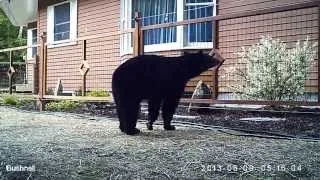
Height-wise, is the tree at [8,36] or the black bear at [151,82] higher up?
the tree at [8,36]

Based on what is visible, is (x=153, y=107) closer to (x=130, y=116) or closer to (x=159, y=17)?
(x=130, y=116)

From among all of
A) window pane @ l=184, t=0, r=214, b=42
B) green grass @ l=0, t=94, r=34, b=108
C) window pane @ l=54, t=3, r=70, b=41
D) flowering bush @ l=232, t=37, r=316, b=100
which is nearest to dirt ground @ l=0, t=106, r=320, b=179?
flowering bush @ l=232, t=37, r=316, b=100

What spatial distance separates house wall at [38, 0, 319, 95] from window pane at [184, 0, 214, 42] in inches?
15.5

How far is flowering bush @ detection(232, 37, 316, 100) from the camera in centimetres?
768

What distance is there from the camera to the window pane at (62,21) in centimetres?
1673

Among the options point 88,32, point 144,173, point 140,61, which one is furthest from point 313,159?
point 88,32

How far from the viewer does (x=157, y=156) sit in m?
3.84

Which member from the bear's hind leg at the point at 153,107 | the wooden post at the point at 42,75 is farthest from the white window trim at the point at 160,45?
the bear's hind leg at the point at 153,107

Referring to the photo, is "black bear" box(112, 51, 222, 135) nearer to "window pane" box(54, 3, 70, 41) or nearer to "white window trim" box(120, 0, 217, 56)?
Result: "white window trim" box(120, 0, 217, 56)

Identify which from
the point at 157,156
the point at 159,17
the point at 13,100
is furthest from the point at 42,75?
the point at 157,156

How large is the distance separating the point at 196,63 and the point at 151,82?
0.68m

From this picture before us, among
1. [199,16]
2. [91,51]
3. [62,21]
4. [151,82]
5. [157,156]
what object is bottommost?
[157,156]

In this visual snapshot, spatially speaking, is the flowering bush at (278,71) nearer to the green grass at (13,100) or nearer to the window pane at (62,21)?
the green grass at (13,100)

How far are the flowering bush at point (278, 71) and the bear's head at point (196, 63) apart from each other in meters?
2.29
